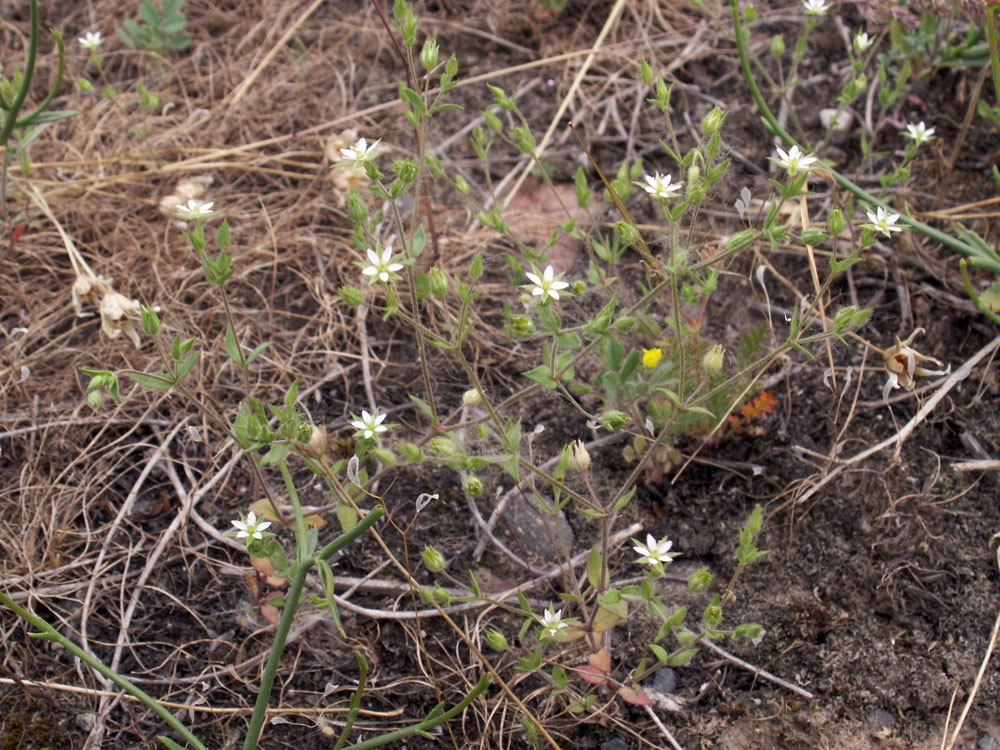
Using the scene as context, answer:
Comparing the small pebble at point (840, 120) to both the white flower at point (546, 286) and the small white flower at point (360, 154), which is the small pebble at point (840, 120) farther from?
the small white flower at point (360, 154)

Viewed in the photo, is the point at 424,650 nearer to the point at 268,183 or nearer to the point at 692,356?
the point at 692,356

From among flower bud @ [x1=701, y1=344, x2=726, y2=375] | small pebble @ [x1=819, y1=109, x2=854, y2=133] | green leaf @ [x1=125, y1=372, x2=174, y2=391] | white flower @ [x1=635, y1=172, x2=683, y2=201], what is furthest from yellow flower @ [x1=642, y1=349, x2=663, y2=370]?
small pebble @ [x1=819, y1=109, x2=854, y2=133]

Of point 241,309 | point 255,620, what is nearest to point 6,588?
point 255,620

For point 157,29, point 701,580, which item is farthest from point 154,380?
point 157,29

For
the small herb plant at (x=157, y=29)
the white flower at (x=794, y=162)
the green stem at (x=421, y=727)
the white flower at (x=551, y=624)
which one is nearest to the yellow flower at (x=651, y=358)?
the white flower at (x=794, y=162)

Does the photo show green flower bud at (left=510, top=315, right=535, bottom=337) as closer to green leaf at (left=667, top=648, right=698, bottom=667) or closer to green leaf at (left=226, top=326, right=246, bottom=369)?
green leaf at (left=226, top=326, right=246, bottom=369)

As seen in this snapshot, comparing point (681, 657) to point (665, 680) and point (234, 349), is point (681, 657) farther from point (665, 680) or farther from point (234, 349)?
point (234, 349)
